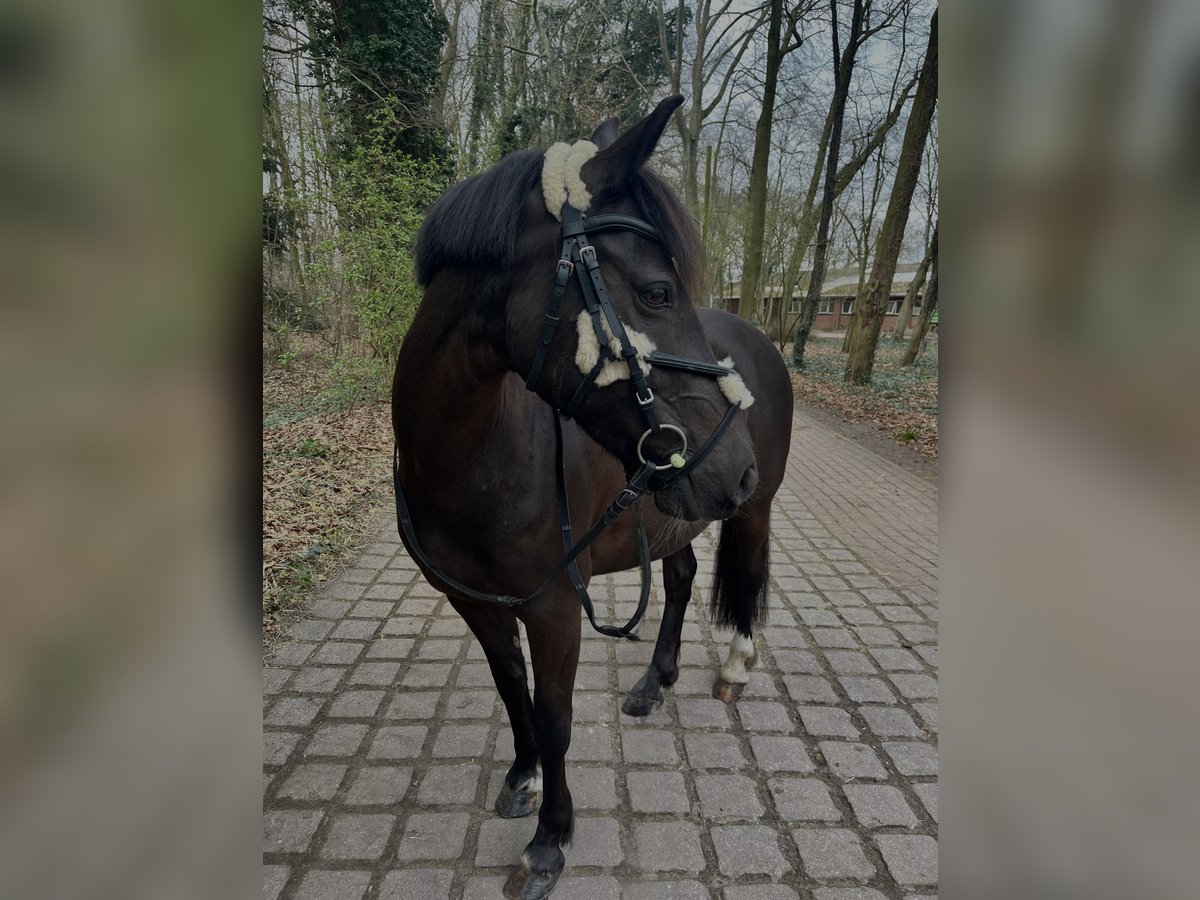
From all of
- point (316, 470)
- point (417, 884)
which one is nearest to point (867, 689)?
point (417, 884)

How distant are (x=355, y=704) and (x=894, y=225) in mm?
13676

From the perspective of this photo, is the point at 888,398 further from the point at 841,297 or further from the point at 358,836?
the point at 841,297

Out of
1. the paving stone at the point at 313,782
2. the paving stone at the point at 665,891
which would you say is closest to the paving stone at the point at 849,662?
the paving stone at the point at 665,891

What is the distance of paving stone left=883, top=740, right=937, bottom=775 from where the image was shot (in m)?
2.82

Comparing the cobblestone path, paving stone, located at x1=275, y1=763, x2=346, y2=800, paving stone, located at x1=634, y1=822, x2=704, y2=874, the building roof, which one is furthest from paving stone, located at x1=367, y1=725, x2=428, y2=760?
the building roof

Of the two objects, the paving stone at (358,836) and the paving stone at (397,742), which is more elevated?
the paving stone at (358,836)

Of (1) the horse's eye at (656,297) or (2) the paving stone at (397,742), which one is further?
(2) the paving stone at (397,742)

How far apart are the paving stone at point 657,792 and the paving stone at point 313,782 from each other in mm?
1299

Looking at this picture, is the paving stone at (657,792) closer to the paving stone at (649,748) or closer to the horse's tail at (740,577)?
the paving stone at (649,748)

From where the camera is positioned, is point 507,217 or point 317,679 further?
point 317,679

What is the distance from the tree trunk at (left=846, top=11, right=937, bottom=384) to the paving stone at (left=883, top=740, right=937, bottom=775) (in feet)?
34.0

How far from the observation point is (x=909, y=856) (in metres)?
2.36

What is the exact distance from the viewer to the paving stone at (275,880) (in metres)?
2.19

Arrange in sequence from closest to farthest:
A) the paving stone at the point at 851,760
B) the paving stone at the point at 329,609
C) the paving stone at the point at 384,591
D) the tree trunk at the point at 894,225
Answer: the paving stone at the point at 851,760 → the paving stone at the point at 329,609 → the paving stone at the point at 384,591 → the tree trunk at the point at 894,225
